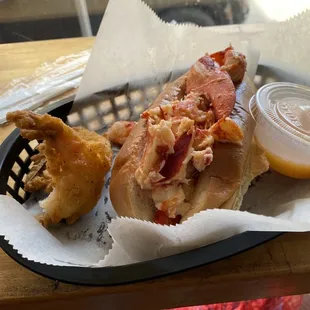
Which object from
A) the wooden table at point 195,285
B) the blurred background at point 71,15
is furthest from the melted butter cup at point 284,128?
the blurred background at point 71,15

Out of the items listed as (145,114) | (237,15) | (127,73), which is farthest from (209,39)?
(237,15)

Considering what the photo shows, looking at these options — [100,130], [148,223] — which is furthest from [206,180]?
[100,130]

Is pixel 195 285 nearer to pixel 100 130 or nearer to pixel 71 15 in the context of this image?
pixel 100 130

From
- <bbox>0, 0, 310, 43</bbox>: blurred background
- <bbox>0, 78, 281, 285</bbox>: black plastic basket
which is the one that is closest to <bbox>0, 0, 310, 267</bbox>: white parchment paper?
<bbox>0, 78, 281, 285</bbox>: black plastic basket

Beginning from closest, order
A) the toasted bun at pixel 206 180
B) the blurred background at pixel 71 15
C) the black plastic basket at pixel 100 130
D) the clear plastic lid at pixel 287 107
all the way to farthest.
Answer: the black plastic basket at pixel 100 130, the toasted bun at pixel 206 180, the clear plastic lid at pixel 287 107, the blurred background at pixel 71 15

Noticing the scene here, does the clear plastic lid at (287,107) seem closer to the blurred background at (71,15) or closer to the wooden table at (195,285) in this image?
the wooden table at (195,285)

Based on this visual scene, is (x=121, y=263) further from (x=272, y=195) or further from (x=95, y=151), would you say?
(x=272, y=195)
